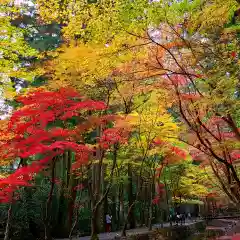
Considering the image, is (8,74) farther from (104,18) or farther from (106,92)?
(104,18)

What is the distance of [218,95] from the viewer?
7.11 m

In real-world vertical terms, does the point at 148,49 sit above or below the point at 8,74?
below

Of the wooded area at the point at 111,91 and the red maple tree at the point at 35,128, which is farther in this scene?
the red maple tree at the point at 35,128

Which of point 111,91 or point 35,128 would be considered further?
point 111,91

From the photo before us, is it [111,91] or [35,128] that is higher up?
[111,91]

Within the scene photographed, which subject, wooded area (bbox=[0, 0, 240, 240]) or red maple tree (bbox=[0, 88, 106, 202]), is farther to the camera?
red maple tree (bbox=[0, 88, 106, 202])

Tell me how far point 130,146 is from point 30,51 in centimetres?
993

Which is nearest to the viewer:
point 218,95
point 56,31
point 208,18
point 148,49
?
point 208,18

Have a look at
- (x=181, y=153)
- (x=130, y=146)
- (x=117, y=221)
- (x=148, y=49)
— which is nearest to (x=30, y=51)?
(x=148, y=49)

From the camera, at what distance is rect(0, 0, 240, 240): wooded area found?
21.8 ft

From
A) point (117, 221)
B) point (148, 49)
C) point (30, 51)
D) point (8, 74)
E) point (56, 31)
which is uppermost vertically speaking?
point (56, 31)

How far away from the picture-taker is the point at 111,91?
14.2 metres

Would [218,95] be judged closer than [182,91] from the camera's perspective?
Yes

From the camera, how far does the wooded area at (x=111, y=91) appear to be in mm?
6652
